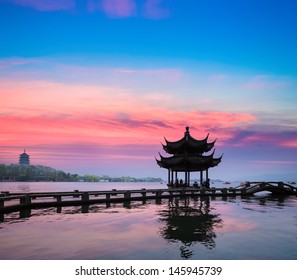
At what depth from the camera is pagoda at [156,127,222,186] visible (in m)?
40.7

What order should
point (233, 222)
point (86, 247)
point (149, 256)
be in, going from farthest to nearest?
point (233, 222) < point (86, 247) < point (149, 256)

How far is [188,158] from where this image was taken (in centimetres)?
4062

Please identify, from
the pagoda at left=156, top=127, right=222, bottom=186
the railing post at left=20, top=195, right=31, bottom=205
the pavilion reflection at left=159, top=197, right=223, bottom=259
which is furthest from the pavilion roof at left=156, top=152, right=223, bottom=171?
the railing post at left=20, top=195, right=31, bottom=205

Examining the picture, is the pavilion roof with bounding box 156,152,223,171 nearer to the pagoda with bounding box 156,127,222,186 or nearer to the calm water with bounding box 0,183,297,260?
the pagoda with bounding box 156,127,222,186

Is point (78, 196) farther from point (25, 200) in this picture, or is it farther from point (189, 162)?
point (189, 162)

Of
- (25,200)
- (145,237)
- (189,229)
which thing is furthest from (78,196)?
(145,237)

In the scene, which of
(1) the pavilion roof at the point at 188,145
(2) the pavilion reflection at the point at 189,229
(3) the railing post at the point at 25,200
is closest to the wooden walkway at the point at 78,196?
(3) the railing post at the point at 25,200

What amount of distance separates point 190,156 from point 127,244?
3062 centimetres

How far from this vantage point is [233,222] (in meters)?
16.2

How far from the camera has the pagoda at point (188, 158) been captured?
4066 cm

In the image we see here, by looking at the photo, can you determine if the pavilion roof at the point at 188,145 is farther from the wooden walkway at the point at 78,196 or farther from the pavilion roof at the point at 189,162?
the wooden walkway at the point at 78,196

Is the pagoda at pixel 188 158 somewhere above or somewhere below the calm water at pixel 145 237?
above
